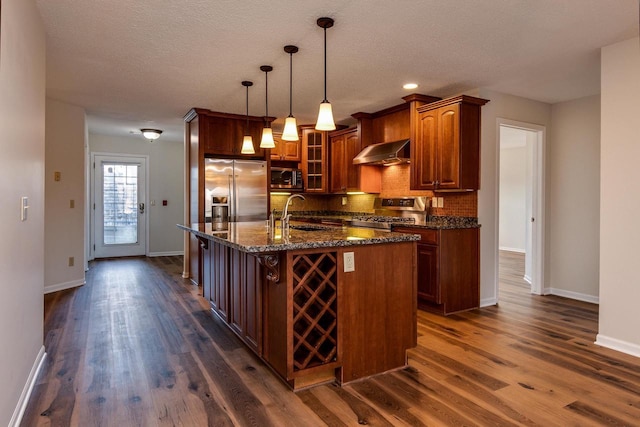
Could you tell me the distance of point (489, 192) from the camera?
431 cm

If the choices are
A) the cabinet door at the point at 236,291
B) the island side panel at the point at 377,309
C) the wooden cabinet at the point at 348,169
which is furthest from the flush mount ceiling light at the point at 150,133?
the island side panel at the point at 377,309

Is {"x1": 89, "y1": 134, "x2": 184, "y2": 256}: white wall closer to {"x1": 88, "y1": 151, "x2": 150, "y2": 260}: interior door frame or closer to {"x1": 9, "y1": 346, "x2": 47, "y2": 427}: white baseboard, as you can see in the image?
{"x1": 88, "y1": 151, "x2": 150, "y2": 260}: interior door frame

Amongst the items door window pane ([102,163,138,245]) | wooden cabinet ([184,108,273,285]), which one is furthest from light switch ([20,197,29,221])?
door window pane ([102,163,138,245])

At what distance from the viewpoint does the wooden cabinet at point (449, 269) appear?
3.98 m

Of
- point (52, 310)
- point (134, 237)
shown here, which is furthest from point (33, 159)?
point (134, 237)

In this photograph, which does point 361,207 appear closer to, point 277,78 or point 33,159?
point 277,78

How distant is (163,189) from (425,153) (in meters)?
5.88

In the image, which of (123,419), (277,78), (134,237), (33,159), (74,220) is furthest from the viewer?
(134,237)

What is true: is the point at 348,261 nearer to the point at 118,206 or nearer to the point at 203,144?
the point at 203,144

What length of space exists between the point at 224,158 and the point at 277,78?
6.32ft

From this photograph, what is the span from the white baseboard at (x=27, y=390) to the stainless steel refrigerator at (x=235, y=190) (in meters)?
2.88

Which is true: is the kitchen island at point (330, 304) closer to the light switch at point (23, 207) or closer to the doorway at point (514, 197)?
the light switch at point (23, 207)

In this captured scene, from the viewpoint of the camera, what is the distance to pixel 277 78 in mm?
3945

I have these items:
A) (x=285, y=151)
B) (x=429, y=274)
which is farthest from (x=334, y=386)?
(x=285, y=151)
